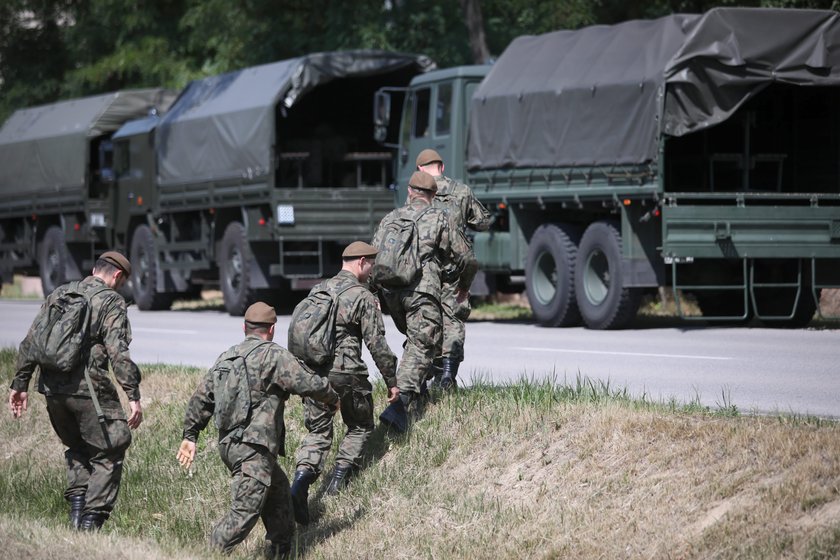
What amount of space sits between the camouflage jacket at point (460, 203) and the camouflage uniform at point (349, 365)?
7.46 ft

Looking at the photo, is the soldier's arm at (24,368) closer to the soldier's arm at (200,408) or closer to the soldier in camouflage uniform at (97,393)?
the soldier in camouflage uniform at (97,393)

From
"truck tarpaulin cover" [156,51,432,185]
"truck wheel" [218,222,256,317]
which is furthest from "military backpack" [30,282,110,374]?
"truck wheel" [218,222,256,317]

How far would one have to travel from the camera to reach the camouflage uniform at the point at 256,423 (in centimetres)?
900

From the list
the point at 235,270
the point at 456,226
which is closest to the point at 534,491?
the point at 456,226

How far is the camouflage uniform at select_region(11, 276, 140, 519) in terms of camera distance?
383 inches

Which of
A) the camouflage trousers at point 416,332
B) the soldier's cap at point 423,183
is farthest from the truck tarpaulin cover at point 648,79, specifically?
the camouflage trousers at point 416,332

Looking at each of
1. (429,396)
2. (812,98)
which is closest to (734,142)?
(812,98)

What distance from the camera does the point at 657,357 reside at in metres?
14.5

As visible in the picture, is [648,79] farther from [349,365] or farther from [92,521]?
[92,521]

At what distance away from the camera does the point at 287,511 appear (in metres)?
9.48

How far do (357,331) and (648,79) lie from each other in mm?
8456

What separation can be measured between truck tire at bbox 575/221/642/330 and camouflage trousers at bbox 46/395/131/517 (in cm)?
865

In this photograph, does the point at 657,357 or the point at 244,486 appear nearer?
the point at 244,486

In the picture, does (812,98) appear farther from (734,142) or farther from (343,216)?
(343,216)
